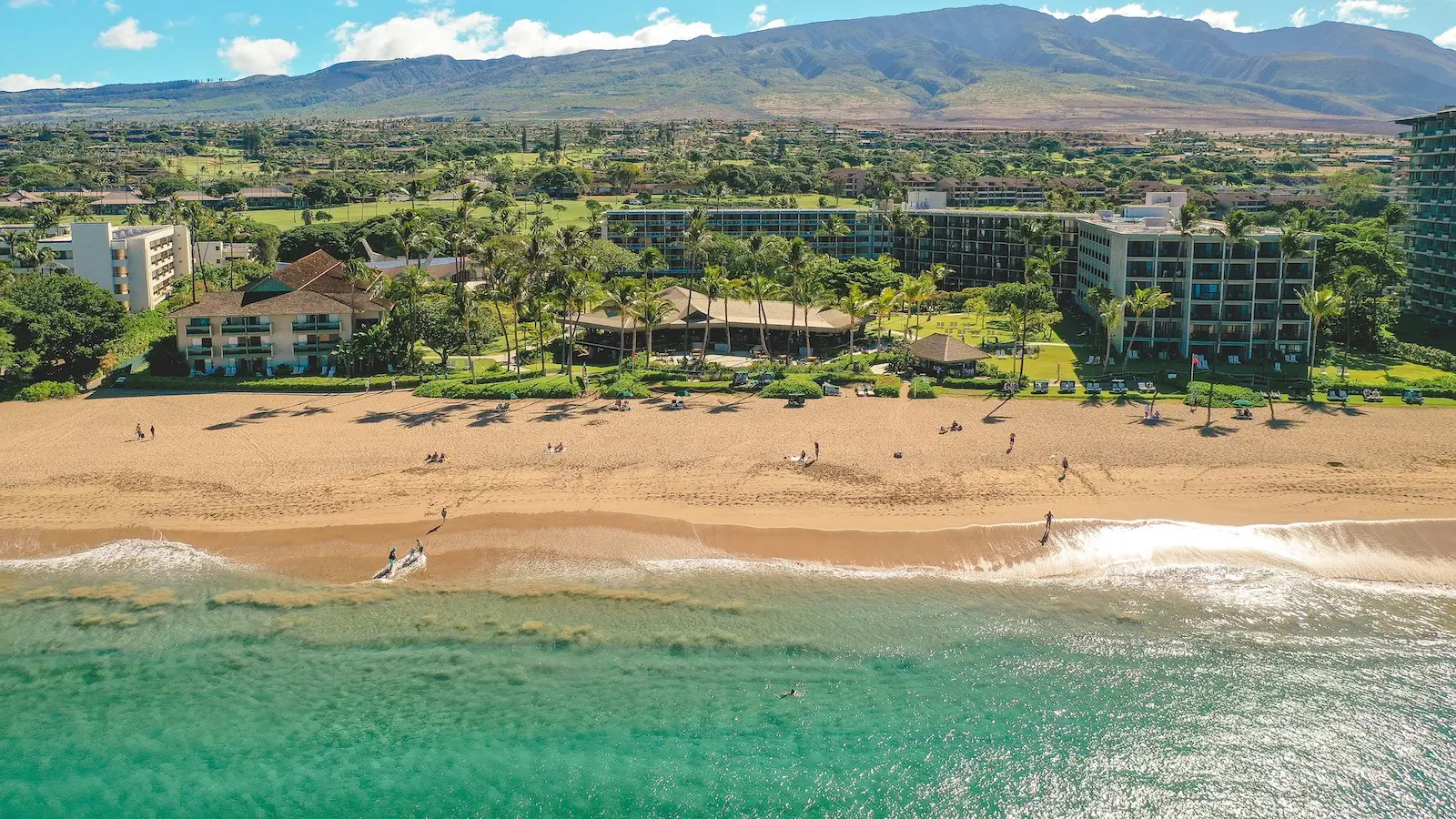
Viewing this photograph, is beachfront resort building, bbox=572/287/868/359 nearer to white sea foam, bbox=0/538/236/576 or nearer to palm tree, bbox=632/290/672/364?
palm tree, bbox=632/290/672/364

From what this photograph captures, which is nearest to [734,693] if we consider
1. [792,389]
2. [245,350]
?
[792,389]

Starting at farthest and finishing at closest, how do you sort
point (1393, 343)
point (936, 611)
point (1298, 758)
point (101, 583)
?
point (1393, 343) → point (101, 583) → point (936, 611) → point (1298, 758)

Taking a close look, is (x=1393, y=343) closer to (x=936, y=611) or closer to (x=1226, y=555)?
(x=1226, y=555)

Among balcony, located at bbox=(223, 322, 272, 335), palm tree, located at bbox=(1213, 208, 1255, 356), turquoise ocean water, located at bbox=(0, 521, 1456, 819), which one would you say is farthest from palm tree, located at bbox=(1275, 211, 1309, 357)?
balcony, located at bbox=(223, 322, 272, 335)

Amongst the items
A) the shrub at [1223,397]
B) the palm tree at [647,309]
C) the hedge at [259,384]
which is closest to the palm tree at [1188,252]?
the shrub at [1223,397]

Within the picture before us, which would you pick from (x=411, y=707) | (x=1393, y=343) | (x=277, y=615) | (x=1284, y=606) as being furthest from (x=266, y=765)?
(x=1393, y=343)
